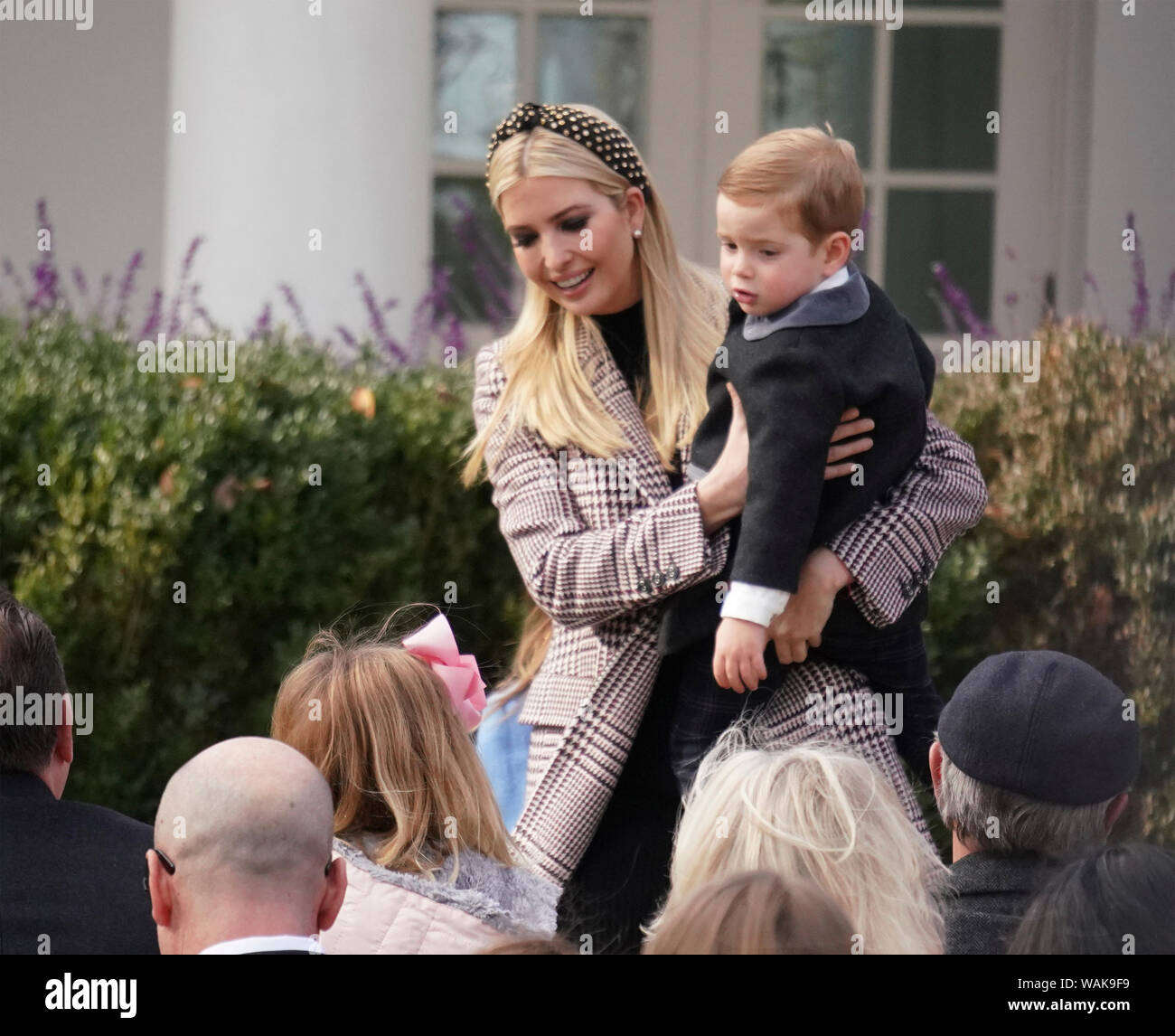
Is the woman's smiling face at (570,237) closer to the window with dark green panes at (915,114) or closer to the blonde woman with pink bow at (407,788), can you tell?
the blonde woman with pink bow at (407,788)

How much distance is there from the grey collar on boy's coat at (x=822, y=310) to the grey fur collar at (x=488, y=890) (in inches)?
37.1

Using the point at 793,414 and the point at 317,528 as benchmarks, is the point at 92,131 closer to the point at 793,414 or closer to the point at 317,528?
the point at 317,528

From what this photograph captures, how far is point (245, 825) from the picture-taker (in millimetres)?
1984

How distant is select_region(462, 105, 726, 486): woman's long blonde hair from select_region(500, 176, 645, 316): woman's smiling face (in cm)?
2

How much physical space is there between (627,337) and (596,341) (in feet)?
0.34

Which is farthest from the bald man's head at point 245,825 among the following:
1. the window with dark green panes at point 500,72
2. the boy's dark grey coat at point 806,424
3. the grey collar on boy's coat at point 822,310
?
the window with dark green panes at point 500,72

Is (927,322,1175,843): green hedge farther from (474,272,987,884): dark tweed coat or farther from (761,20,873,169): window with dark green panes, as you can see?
(761,20,873,169): window with dark green panes

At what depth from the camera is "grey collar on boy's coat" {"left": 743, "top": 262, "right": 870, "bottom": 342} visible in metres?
2.58

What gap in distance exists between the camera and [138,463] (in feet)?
12.2

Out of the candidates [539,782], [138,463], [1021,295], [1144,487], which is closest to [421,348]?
[138,463]

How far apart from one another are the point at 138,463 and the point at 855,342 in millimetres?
1861

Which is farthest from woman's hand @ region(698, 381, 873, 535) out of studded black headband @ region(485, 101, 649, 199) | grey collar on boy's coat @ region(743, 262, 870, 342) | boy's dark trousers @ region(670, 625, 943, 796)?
studded black headband @ region(485, 101, 649, 199)

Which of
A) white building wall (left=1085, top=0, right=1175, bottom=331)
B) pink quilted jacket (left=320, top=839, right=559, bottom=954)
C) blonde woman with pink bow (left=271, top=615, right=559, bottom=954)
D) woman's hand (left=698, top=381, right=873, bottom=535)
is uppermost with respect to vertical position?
white building wall (left=1085, top=0, right=1175, bottom=331)
